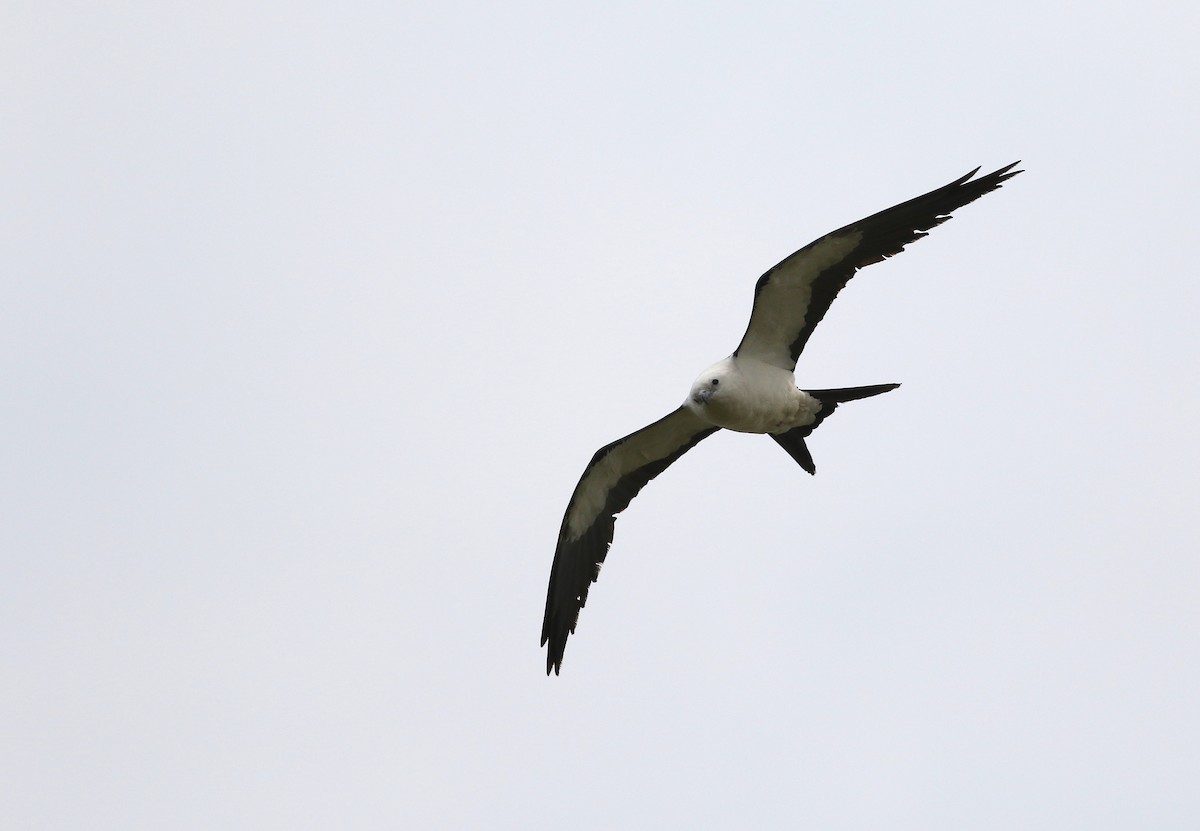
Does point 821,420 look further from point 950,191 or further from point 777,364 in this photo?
point 950,191

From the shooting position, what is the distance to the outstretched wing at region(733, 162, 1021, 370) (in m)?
13.4

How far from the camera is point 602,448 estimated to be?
15438 mm

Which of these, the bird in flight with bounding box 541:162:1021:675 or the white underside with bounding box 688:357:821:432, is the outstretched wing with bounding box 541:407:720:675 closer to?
the bird in flight with bounding box 541:162:1021:675

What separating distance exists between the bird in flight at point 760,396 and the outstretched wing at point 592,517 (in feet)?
0.03

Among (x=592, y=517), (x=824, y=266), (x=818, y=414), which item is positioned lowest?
(x=592, y=517)

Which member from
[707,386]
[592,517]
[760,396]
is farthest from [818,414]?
[592,517]

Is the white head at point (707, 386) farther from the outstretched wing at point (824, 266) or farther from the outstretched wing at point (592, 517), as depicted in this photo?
the outstretched wing at point (592, 517)

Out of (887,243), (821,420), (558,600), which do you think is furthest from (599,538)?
(887,243)

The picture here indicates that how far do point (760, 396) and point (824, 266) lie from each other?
1326mm

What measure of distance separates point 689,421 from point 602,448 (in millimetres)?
892

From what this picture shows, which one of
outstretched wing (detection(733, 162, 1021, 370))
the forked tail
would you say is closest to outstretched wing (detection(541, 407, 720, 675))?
the forked tail

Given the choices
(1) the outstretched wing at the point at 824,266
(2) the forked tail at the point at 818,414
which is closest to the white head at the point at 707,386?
(1) the outstretched wing at the point at 824,266

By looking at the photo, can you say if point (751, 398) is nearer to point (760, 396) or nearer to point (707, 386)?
point (760, 396)

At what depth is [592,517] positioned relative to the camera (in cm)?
1597
